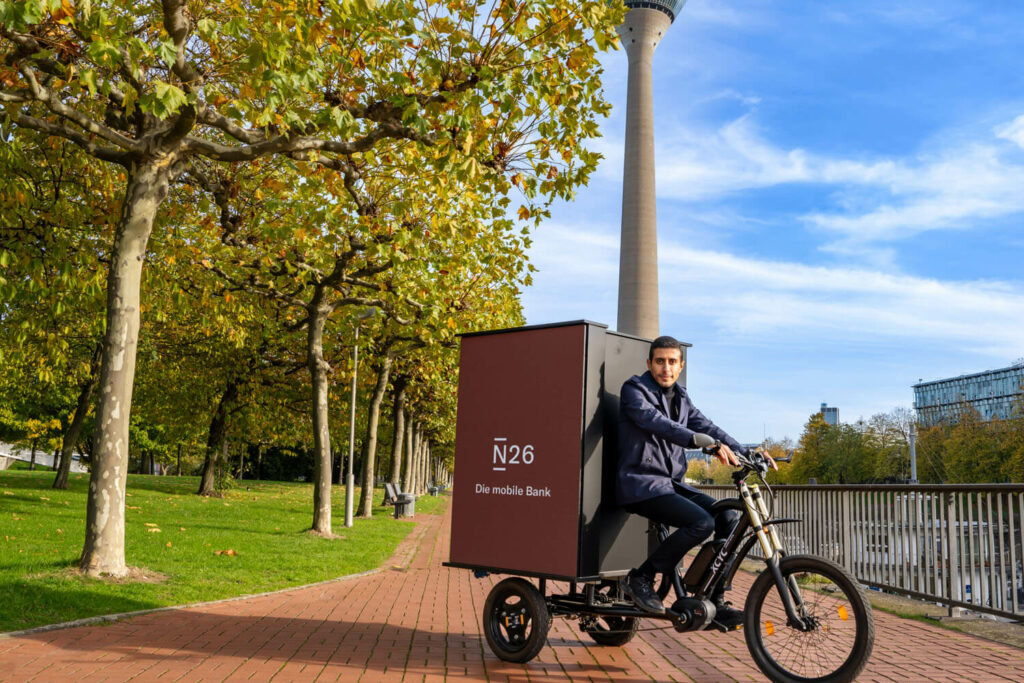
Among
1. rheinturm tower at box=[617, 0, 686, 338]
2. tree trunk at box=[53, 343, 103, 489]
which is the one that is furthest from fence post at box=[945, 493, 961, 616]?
rheinturm tower at box=[617, 0, 686, 338]

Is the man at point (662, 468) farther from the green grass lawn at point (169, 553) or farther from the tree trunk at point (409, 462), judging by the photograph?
the tree trunk at point (409, 462)

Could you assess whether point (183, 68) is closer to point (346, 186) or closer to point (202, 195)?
point (346, 186)

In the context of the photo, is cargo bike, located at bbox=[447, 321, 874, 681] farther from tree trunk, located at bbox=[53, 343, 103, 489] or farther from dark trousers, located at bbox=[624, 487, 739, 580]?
tree trunk, located at bbox=[53, 343, 103, 489]

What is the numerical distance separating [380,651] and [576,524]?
188 centimetres

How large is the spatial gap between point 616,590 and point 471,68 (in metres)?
6.22

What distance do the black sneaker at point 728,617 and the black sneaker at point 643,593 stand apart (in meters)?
0.34

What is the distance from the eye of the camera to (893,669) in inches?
240

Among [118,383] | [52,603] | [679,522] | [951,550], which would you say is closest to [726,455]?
[679,522]

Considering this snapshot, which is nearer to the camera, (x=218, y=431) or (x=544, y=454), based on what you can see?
(x=544, y=454)

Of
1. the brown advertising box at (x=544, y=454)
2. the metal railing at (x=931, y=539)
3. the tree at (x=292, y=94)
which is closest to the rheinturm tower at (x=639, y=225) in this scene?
the metal railing at (x=931, y=539)

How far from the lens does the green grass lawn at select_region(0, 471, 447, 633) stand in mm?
8109

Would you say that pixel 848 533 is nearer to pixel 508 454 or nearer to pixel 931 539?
pixel 931 539

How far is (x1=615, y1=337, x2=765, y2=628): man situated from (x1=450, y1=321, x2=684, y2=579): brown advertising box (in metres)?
0.23

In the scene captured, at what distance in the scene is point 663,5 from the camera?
307 feet
